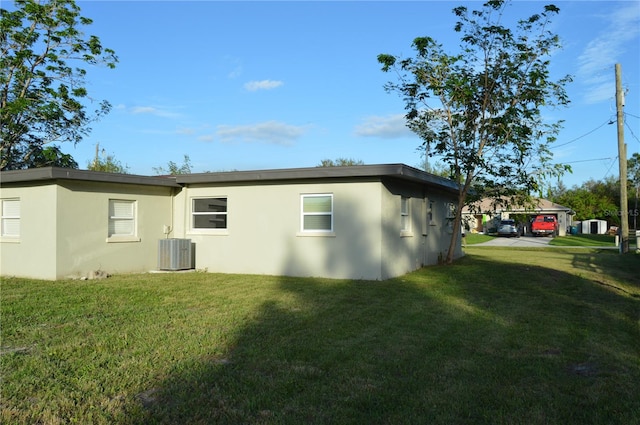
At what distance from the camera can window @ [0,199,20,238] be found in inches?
578

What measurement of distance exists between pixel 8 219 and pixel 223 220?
20.1ft

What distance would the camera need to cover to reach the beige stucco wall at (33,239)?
13.5 m

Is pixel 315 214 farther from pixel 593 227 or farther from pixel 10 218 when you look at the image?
pixel 593 227

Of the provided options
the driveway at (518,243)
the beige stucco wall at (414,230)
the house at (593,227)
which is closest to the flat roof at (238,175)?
the beige stucco wall at (414,230)

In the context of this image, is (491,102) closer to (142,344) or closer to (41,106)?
(142,344)

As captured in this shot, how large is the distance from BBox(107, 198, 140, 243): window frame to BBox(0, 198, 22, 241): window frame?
94.4 inches

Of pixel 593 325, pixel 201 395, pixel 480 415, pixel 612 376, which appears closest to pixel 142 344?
pixel 201 395

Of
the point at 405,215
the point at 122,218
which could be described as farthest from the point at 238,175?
the point at 405,215

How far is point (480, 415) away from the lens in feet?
14.5

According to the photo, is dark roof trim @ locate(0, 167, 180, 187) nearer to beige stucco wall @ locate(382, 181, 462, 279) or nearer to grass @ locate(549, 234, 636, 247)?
beige stucco wall @ locate(382, 181, 462, 279)

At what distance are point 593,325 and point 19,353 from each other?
8.16m

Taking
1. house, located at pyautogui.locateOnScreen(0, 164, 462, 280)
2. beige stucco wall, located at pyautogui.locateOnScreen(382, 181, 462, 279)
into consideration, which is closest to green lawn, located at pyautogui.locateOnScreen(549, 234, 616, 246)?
beige stucco wall, located at pyautogui.locateOnScreen(382, 181, 462, 279)

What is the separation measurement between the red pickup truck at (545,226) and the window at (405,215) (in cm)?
3584

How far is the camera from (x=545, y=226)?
47.1m
